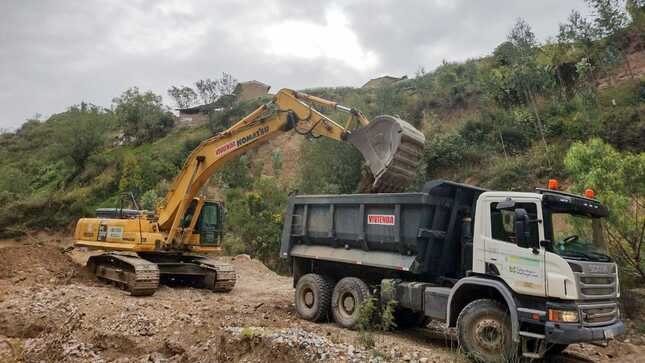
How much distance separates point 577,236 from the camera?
23.7 feet

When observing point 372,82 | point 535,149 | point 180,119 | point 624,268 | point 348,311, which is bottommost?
point 348,311

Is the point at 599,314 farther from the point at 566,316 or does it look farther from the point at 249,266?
the point at 249,266

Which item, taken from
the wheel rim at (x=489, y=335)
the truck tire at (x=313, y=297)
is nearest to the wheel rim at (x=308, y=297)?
the truck tire at (x=313, y=297)

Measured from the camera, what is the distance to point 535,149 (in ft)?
81.5

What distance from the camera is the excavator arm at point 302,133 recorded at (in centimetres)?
907

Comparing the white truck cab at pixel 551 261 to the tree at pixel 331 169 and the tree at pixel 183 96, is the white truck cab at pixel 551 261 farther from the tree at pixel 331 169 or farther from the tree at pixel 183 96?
the tree at pixel 183 96

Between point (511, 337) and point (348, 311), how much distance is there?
133 inches

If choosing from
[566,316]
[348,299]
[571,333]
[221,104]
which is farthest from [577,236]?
[221,104]

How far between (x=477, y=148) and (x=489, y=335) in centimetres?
2169

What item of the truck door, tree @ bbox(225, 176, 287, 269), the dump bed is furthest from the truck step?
tree @ bbox(225, 176, 287, 269)

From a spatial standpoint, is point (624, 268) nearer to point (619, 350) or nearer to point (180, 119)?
point (619, 350)

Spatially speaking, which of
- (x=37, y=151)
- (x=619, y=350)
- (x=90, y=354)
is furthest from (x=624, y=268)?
(x=37, y=151)

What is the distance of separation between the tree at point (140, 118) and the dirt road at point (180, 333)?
37.9 m

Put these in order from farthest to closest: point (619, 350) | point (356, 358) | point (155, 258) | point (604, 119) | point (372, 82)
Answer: point (372, 82) < point (604, 119) < point (155, 258) < point (619, 350) < point (356, 358)
